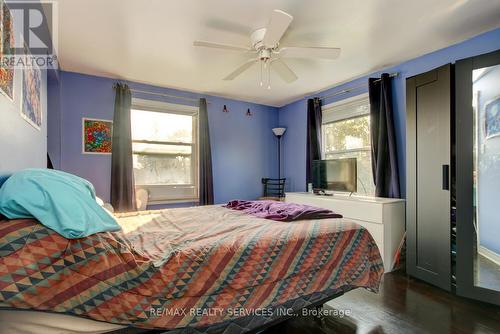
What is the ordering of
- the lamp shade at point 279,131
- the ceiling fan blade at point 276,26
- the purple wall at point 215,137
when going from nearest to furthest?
the ceiling fan blade at point 276,26, the purple wall at point 215,137, the lamp shade at point 279,131

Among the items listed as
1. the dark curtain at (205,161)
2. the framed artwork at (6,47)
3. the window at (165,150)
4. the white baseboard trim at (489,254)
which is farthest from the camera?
the dark curtain at (205,161)

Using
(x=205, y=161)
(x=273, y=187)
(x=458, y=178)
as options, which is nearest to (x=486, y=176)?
(x=458, y=178)

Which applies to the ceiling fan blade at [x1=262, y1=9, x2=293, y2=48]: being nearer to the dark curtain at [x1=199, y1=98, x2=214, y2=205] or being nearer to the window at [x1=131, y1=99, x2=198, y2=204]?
the dark curtain at [x1=199, y1=98, x2=214, y2=205]

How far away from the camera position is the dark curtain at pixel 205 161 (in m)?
4.07

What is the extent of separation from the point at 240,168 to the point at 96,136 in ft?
7.76

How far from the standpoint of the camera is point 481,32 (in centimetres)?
241

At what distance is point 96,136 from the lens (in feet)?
11.4

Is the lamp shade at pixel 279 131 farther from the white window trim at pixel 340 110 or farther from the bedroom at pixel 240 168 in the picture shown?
the white window trim at pixel 340 110

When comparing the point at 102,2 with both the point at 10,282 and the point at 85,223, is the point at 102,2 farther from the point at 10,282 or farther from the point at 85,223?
the point at 10,282

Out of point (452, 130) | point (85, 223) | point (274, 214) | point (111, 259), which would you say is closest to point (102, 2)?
point (85, 223)

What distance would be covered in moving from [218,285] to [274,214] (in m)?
0.91

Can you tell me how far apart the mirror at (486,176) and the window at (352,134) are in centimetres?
141

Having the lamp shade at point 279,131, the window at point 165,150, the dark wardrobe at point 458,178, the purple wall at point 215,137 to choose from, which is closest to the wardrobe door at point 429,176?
the dark wardrobe at point 458,178

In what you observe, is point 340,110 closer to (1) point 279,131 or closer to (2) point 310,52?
(1) point 279,131
